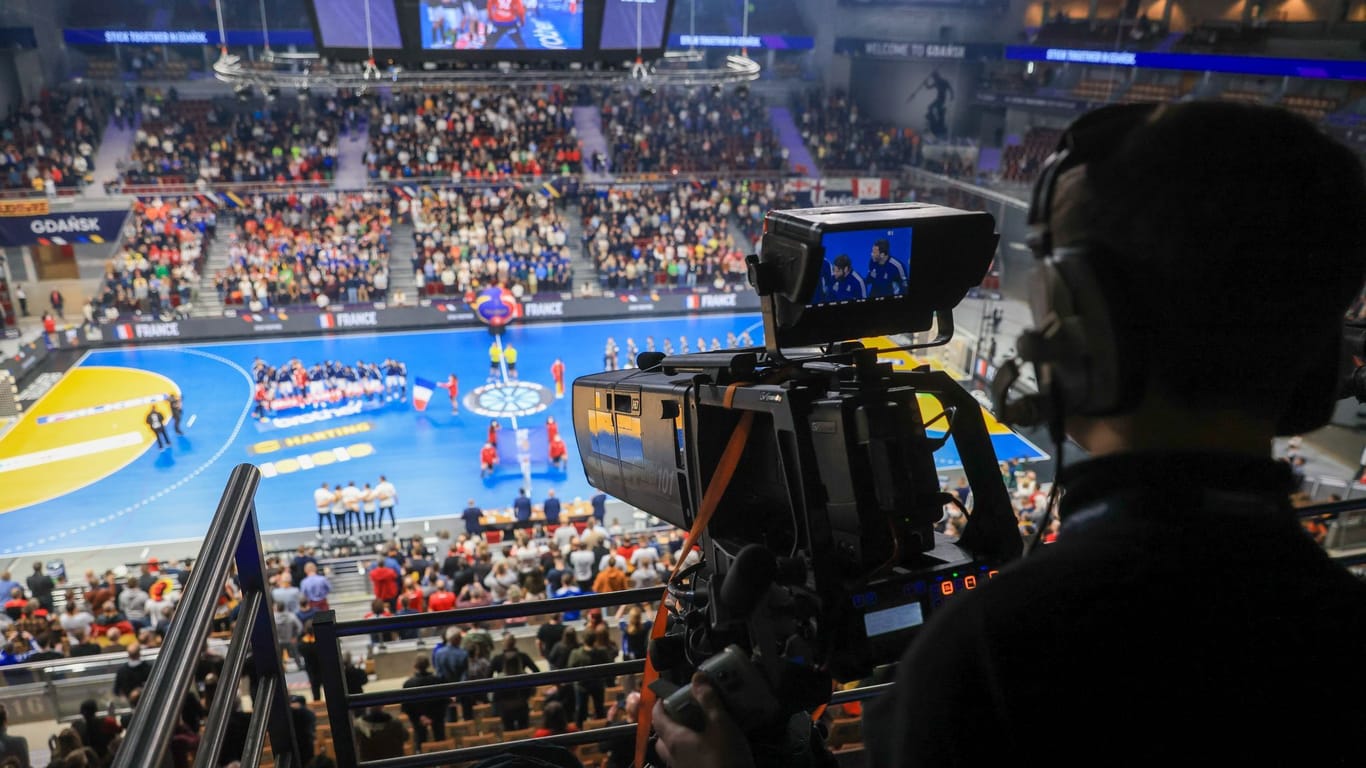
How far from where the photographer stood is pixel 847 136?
2906 centimetres

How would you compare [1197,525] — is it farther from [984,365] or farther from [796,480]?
[984,365]

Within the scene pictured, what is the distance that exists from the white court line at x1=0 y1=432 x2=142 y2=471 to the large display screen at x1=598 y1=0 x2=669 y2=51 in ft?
34.2

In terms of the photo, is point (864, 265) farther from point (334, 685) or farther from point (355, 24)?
point (355, 24)

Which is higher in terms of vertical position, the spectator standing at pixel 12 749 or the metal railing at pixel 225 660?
the metal railing at pixel 225 660

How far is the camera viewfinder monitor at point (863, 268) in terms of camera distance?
6.36 feet

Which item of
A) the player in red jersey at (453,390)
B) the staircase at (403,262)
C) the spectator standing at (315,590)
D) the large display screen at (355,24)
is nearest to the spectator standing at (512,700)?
the spectator standing at (315,590)

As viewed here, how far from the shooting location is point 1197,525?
81cm

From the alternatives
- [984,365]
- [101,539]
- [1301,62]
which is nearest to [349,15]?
[101,539]

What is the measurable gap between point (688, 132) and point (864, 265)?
27178 mm

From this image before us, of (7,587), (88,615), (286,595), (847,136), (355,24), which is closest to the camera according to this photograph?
(88,615)

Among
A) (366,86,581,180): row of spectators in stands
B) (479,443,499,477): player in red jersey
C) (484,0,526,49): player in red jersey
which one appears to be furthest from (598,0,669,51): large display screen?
(366,86,581,180): row of spectators in stands

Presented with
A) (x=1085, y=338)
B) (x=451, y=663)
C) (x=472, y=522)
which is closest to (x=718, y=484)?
(x=1085, y=338)

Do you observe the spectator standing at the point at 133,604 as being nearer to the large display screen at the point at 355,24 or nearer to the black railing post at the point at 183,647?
the large display screen at the point at 355,24

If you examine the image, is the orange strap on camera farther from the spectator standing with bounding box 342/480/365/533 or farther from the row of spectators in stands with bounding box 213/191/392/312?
the row of spectators in stands with bounding box 213/191/392/312
